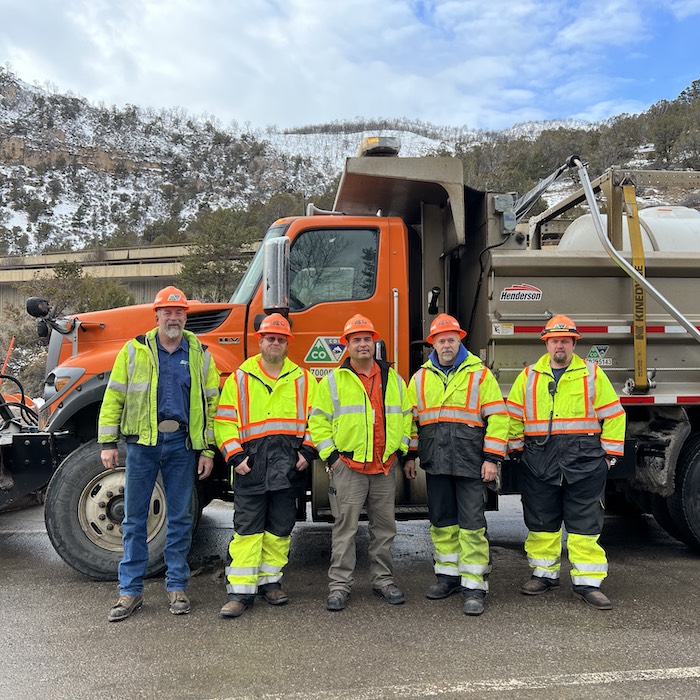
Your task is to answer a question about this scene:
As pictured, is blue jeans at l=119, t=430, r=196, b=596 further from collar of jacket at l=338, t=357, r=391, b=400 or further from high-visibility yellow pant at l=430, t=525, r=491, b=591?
high-visibility yellow pant at l=430, t=525, r=491, b=591

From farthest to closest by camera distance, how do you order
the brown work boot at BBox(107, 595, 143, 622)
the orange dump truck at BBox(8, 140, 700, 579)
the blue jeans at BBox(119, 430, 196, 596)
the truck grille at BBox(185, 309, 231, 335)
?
the truck grille at BBox(185, 309, 231, 335), the orange dump truck at BBox(8, 140, 700, 579), the blue jeans at BBox(119, 430, 196, 596), the brown work boot at BBox(107, 595, 143, 622)

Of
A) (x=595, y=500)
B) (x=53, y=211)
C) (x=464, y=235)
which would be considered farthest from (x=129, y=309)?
(x=53, y=211)

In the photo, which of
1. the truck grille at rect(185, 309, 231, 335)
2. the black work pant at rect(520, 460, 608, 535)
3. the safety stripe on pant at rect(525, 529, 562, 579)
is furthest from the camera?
the truck grille at rect(185, 309, 231, 335)

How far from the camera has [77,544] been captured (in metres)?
4.30

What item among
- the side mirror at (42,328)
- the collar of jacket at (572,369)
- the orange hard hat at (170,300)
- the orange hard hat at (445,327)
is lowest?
the collar of jacket at (572,369)

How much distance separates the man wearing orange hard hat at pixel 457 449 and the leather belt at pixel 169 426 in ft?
4.88

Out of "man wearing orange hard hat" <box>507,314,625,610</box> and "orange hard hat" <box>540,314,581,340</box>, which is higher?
"orange hard hat" <box>540,314,581,340</box>

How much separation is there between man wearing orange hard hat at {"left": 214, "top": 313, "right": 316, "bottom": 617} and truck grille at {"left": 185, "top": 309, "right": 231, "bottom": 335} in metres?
0.80

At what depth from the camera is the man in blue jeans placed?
380 centimetres

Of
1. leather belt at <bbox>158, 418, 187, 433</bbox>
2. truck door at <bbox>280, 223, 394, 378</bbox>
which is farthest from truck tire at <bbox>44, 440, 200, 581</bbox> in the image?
truck door at <bbox>280, 223, 394, 378</bbox>

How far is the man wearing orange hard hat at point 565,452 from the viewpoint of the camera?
Answer: 4.03 m

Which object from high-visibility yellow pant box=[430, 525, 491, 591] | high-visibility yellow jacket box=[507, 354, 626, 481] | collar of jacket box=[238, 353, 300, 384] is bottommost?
high-visibility yellow pant box=[430, 525, 491, 591]

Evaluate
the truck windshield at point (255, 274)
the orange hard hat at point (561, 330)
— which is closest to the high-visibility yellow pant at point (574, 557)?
the orange hard hat at point (561, 330)

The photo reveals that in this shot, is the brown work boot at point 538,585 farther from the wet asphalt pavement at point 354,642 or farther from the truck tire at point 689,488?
the truck tire at point 689,488
